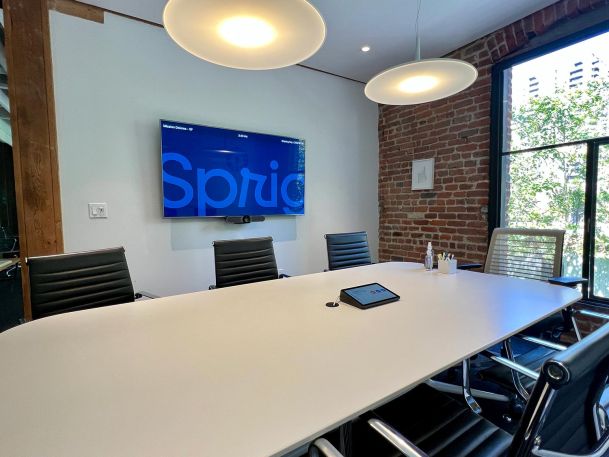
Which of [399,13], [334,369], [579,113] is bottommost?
[334,369]

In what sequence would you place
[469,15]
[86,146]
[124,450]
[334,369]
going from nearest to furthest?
[124,450], [334,369], [86,146], [469,15]

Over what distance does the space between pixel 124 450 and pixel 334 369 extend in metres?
0.54

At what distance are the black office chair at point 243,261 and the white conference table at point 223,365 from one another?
21.6 inches

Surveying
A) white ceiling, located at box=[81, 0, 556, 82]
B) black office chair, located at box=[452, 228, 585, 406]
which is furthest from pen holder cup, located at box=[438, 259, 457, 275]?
white ceiling, located at box=[81, 0, 556, 82]

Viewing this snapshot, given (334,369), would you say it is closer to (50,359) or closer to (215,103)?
(50,359)

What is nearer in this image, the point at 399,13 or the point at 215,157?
the point at 399,13

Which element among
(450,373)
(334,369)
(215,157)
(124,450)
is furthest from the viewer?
(215,157)

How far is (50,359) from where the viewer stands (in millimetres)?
985

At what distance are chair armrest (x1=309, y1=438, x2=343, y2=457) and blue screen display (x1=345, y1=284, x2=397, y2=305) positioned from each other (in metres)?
0.80

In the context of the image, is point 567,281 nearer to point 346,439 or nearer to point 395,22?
point 346,439

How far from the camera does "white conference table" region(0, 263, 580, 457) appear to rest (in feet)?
2.19

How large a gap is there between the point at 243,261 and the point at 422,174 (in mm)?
2479

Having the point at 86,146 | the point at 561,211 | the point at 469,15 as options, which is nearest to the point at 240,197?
the point at 86,146

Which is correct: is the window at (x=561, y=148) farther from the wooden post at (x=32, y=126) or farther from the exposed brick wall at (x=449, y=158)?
the wooden post at (x=32, y=126)
